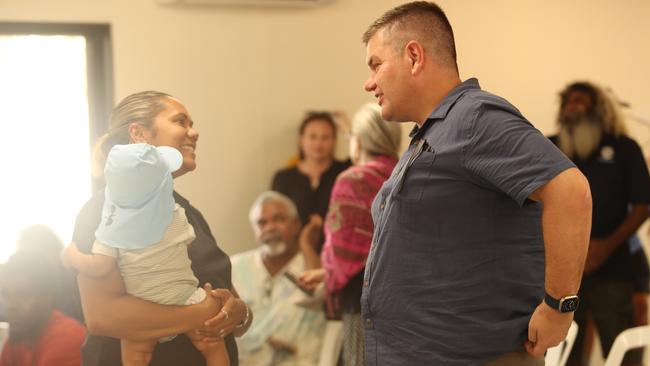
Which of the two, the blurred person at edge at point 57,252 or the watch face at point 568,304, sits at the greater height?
the watch face at point 568,304

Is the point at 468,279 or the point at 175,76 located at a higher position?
the point at 175,76

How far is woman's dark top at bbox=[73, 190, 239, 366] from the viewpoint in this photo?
175 cm

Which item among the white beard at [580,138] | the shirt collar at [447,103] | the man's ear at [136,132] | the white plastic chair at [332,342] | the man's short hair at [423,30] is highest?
the man's short hair at [423,30]

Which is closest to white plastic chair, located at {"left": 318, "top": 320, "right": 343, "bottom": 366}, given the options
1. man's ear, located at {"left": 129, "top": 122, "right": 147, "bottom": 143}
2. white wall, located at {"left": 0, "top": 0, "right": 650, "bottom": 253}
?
white wall, located at {"left": 0, "top": 0, "right": 650, "bottom": 253}

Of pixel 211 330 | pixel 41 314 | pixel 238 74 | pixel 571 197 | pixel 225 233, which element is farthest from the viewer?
pixel 238 74

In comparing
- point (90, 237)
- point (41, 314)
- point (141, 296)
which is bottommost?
point (41, 314)

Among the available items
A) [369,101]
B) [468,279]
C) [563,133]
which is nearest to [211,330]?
[468,279]

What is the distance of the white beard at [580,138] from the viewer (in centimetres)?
321

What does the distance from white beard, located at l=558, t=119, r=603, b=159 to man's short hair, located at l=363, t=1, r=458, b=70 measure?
1552mm

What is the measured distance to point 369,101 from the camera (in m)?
2.88

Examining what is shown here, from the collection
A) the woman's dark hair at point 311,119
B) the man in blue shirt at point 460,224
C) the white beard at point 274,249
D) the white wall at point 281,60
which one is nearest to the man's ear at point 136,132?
the white wall at point 281,60

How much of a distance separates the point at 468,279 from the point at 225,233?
0.72 metres

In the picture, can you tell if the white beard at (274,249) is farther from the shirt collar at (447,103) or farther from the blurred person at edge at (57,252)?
the shirt collar at (447,103)

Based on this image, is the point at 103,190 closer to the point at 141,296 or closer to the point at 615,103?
the point at 141,296
